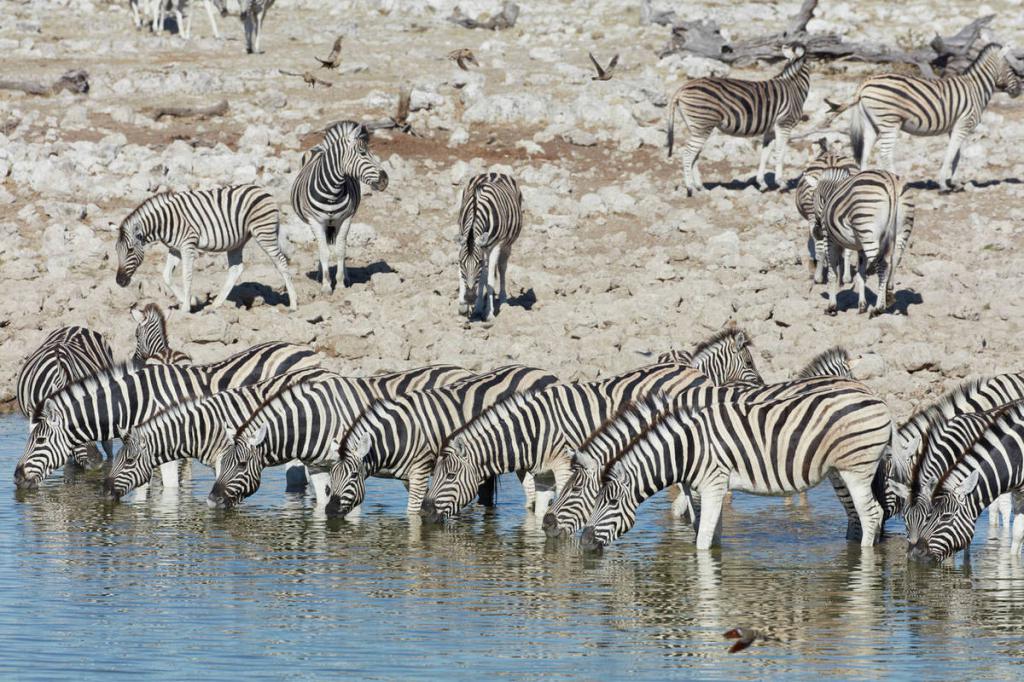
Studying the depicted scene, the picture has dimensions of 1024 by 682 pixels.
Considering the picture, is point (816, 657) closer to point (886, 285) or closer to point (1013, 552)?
point (1013, 552)

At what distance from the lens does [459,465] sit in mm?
12297

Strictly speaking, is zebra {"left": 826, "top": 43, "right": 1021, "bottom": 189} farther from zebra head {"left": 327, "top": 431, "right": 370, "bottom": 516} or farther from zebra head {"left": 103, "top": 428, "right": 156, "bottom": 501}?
zebra head {"left": 103, "top": 428, "right": 156, "bottom": 501}

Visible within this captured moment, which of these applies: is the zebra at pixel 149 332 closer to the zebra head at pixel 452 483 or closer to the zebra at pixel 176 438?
the zebra at pixel 176 438

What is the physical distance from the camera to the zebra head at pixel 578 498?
11.6m

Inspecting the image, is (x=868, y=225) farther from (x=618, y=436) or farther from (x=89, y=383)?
(x=89, y=383)

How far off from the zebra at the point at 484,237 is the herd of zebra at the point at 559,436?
418 cm

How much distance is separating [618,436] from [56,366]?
602 centimetres

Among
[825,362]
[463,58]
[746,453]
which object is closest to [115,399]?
[746,453]

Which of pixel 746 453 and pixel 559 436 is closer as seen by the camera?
pixel 746 453

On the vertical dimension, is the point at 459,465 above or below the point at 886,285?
below

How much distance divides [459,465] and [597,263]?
8.82 meters

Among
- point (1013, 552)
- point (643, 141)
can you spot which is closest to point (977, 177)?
point (643, 141)

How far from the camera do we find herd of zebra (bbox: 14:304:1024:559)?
11.4 meters

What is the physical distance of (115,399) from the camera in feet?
45.9
